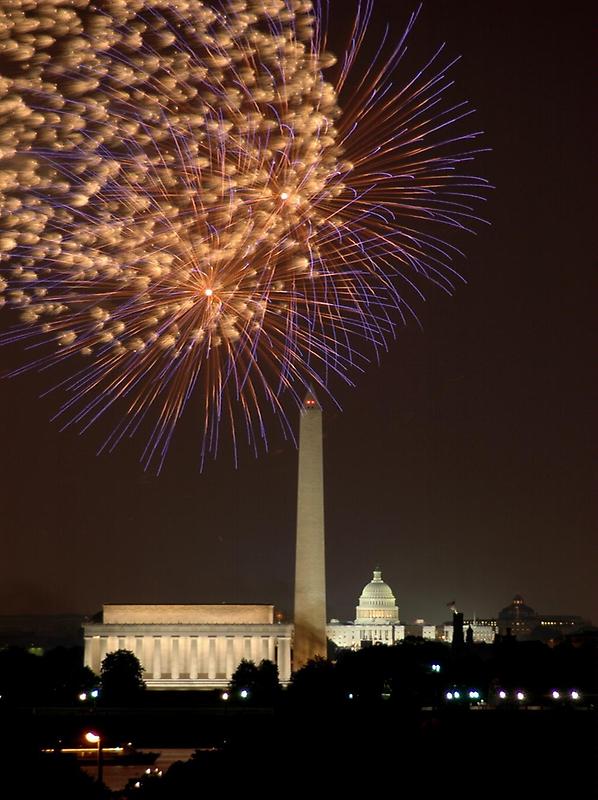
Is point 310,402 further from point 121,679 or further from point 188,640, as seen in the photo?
point 188,640

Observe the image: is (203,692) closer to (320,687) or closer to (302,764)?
(320,687)

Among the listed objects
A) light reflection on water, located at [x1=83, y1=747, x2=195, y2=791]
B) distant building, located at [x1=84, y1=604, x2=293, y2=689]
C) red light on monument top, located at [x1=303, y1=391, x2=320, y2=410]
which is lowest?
light reflection on water, located at [x1=83, y1=747, x2=195, y2=791]

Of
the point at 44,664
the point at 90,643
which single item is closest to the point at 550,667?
the point at 44,664

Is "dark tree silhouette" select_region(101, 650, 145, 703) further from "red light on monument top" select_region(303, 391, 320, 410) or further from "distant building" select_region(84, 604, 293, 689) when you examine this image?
"red light on monument top" select_region(303, 391, 320, 410)

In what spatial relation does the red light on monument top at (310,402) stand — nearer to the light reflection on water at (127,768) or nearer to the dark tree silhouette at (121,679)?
the dark tree silhouette at (121,679)

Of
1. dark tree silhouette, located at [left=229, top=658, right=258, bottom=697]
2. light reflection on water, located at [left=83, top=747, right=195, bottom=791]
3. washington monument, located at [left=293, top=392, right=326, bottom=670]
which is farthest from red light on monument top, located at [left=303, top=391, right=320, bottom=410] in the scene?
light reflection on water, located at [left=83, top=747, right=195, bottom=791]

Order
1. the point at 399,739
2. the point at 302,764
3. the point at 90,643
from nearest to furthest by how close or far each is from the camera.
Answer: the point at 302,764, the point at 399,739, the point at 90,643
